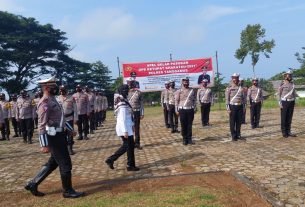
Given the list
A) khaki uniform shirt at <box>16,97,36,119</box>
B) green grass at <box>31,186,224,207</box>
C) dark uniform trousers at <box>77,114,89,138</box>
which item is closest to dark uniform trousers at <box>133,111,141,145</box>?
dark uniform trousers at <box>77,114,89,138</box>

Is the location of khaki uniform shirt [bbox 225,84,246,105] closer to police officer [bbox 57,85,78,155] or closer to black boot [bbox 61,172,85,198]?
police officer [bbox 57,85,78,155]

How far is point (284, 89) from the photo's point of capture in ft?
40.9

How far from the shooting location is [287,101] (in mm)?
12453

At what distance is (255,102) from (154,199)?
1093 centimetres

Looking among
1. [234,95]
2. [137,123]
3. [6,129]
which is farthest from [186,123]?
[6,129]

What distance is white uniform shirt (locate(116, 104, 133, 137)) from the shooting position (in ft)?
27.9

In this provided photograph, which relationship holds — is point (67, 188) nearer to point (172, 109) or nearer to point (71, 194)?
point (71, 194)

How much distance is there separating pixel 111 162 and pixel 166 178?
1.65 m

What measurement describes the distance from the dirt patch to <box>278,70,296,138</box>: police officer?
5.50 metres

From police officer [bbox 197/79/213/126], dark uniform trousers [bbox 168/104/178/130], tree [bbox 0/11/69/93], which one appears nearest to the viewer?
dark uniform trousers [bbox 168/104/178/130]

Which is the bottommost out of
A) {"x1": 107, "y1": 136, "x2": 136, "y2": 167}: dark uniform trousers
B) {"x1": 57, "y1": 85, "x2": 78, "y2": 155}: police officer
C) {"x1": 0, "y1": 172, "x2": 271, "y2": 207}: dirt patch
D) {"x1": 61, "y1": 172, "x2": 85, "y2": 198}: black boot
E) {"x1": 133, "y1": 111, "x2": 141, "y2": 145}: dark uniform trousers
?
{"x1": 0, "y1": 172, "x2": 271, "y2": 207}: dirt patch

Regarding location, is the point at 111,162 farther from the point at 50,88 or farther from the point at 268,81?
the point at 268,81

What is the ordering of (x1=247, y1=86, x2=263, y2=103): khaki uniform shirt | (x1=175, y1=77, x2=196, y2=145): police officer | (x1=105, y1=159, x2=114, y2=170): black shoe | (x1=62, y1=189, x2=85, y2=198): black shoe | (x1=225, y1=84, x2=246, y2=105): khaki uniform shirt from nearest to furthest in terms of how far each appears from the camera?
(x1=62, y1=189, x2=85, y2=198): black shoe
(x1=105, y1=159, x2=114, y2=170): black shoe
(x1=175, y1=77, x2=196, y2=145): police officer
(x1=225, y1=84, x2=246, y2=105): khaki uniform shirt
(x1=247, y1=86, x2=263, y2=103): khaki uniform shirt

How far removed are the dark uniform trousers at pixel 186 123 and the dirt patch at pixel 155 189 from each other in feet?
14.1
